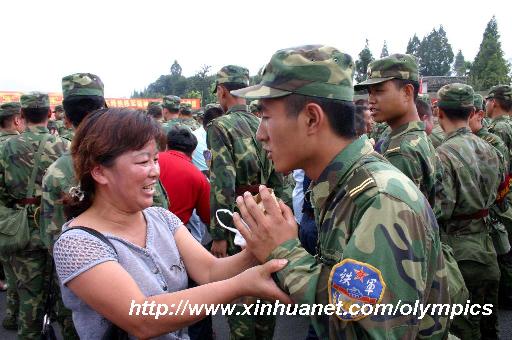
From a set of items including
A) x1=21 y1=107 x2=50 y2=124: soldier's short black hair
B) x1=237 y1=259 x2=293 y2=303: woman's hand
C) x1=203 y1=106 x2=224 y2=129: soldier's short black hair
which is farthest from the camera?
x1=203 y1=106 x2=224 y2=129: soldier's short black hair

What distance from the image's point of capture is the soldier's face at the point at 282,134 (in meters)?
1.64

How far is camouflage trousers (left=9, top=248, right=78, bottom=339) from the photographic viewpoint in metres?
3.90

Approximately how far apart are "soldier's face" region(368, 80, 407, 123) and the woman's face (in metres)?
2.07

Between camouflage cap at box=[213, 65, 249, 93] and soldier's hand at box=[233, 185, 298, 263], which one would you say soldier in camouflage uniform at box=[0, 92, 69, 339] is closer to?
camouflage cap at box=[213, 65, 249, 93]

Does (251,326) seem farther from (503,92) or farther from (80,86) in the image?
(503,92)

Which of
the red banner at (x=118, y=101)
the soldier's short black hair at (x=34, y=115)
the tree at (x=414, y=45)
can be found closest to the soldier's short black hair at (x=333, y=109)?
the soldier's short black hair at (x=34, y=115)

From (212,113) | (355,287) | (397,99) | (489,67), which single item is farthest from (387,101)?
(489,67)

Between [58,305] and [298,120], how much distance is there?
3002 mm

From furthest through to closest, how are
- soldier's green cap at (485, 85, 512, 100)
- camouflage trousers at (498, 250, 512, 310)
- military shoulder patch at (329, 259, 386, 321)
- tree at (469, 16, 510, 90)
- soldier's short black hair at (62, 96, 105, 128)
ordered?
tree at (469, 16, 510, 90) → soldier's green cap at (485, 85, 512, 100) → camouflage trousers at (498, 250, 512, 310) → soldier's short black hair at (62, 96, 105, 128) → military shoulder patch at (329, 259, 386, 321)

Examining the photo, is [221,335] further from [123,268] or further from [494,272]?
[123,268]

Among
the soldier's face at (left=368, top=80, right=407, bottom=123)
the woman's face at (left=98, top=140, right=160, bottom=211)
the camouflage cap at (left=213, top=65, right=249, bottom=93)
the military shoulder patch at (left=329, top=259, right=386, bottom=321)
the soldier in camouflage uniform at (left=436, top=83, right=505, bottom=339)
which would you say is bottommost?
the soldier in camouflage uniform at (left=436, top=83, right=505, bottom=339)

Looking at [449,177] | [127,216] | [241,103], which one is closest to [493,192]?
[449,177]

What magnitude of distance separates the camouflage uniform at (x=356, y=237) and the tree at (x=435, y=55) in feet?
282

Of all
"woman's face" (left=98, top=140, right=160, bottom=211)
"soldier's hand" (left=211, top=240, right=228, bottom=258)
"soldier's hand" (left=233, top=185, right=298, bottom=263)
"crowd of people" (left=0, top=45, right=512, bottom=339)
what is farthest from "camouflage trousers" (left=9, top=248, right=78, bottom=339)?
"soldier's hand" (left=233, top=185, right=298, bottom=263)
